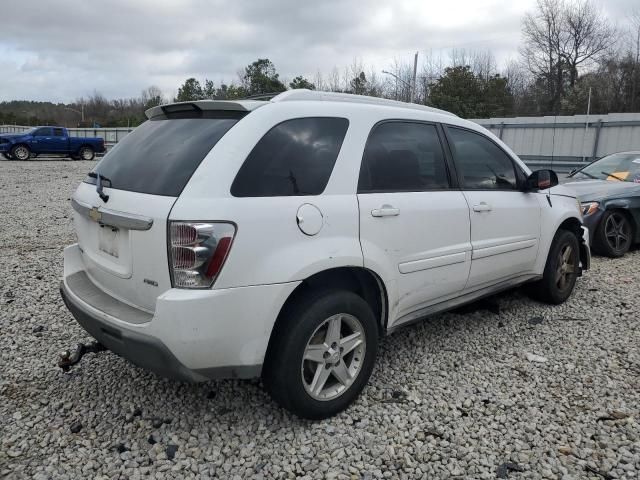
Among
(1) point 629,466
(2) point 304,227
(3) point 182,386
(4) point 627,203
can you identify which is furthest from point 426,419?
(4) point 627,203

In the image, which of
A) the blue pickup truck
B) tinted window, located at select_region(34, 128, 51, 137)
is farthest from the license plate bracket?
tinted window, located at select_region(34, 128, 51, 137)

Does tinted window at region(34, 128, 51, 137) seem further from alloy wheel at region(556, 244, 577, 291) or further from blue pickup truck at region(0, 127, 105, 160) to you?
alloy wheel at region(556, 244, 577, 291)

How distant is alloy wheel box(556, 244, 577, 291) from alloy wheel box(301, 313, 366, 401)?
105 inches

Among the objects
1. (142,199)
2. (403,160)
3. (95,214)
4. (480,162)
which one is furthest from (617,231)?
(95,214)

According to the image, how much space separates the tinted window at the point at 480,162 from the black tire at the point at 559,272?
3.03ft

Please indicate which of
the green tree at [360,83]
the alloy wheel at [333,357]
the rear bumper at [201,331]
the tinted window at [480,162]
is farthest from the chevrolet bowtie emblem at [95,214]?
the green tree at [360,83]

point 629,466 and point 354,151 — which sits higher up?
point 354,151

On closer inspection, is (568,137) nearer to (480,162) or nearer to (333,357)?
(480,162)

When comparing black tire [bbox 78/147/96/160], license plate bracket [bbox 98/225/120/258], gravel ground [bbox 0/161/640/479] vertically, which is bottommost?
gravel ground [bbox 0/161/640/479]

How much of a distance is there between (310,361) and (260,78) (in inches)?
1490

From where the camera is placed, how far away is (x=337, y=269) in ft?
8.93

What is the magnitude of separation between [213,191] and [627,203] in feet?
20.9

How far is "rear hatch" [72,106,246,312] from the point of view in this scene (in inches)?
92.7

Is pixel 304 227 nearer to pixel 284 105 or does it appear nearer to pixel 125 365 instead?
pixel 284 105
